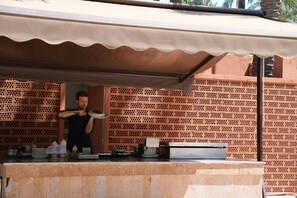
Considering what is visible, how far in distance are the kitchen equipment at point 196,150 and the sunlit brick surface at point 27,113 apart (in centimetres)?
348

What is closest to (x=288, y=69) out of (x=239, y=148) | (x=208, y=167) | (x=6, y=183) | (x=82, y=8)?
(x=239, y=148)

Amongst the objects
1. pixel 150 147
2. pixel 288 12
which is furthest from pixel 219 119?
pixel 288 12

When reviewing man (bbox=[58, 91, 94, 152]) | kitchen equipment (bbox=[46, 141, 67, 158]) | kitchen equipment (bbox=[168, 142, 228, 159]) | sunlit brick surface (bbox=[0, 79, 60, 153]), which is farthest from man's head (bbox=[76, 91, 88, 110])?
sunlit brick surface (bbox=[0, 79, 60, 153])

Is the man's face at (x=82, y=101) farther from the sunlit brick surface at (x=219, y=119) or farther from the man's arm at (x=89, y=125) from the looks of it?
the sunlit brick surface at (x=219, y=119)

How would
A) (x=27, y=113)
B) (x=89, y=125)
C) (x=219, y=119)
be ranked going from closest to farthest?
(x=89, y=125)
(x=27, y=113)
(x=219, y=119)

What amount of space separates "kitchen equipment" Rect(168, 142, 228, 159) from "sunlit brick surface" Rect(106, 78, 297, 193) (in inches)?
130

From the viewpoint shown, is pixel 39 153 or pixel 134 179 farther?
pixel 39 153

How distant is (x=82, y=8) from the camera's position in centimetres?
489

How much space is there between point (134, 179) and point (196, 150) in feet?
3.70

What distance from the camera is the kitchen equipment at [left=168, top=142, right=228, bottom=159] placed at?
19.1 feet

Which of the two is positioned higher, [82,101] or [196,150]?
[82,101]

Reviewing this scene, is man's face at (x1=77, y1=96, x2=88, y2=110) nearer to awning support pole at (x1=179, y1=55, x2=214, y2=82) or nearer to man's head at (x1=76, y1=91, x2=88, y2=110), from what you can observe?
man's head at (x1=76, y1=91, x2=88, y2=110)

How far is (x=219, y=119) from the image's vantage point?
9719 mm

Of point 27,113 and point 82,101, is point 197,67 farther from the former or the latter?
point 27,113
